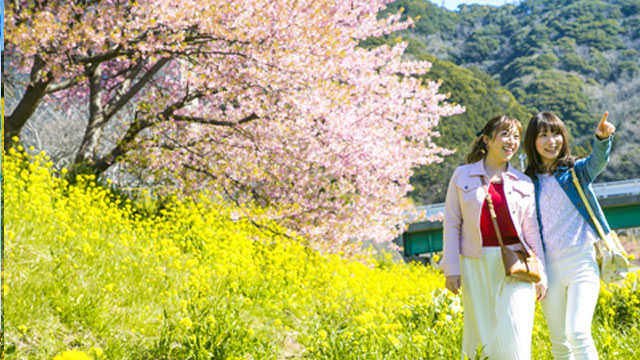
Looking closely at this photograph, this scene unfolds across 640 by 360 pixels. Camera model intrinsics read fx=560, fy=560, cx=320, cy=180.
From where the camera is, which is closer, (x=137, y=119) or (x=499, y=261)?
(x=499, y=261)

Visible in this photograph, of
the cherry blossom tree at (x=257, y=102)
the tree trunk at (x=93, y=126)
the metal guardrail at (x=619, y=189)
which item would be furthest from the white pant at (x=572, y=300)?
the metal guardrail at (x=619, y=189)

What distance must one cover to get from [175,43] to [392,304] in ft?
14.3

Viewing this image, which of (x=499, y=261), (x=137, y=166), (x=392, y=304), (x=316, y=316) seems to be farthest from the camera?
(x=137, y=166)

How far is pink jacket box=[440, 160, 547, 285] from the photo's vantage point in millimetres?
3291

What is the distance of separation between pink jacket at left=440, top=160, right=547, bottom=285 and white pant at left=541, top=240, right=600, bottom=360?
0.13 m

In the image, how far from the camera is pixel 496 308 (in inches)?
124

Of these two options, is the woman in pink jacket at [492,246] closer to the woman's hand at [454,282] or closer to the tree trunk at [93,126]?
the woman's hand at [454,282]

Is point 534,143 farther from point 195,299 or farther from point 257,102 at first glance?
point 257,102

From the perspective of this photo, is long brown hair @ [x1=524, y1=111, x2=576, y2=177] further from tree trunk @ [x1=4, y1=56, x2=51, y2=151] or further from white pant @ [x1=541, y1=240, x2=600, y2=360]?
tree trunk @ [x1=4, y1=56, x2=51, y2=151]

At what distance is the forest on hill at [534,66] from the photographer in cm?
5272

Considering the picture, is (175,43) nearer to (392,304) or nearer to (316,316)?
(316,316)

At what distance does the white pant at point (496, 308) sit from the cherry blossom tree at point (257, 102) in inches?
176

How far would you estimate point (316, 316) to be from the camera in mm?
5977

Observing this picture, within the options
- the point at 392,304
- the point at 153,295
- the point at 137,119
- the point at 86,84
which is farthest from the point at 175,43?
the point at 392,304
